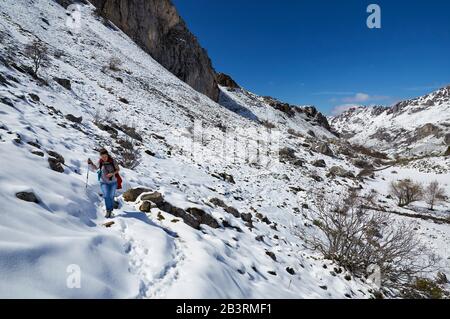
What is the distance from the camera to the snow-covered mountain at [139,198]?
424 cm

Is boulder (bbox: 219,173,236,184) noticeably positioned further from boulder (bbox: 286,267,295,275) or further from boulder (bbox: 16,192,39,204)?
boulder (bbox: 16,192,39,204)

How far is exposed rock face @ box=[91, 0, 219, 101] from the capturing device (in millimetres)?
41719

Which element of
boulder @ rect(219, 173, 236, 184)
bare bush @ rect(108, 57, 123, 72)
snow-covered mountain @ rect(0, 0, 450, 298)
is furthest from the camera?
bare bush @ rect(108, 57, 123, 72)

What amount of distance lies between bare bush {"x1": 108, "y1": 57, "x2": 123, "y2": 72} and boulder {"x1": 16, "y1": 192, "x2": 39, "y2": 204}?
24485 mm

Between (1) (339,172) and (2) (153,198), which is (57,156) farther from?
(1) (339,172)

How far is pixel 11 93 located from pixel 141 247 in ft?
33.2

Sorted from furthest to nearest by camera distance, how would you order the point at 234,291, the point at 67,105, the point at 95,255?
1. the point at 67,105
2. the point at 234,291
3. the point at 95,255

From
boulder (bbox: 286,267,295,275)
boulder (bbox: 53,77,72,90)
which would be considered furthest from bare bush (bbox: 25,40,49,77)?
boulder (bbox: 286,267,295,275)

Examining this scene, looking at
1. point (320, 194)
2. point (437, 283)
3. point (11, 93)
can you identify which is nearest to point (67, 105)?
point (11, 93)

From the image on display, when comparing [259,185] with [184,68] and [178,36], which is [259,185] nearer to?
[184,68]

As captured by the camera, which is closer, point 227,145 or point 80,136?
point 80,136

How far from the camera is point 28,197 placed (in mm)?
5078

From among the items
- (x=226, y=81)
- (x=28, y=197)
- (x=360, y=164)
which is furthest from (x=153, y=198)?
(x=226, y=81)

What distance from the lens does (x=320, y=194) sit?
18328 mm
